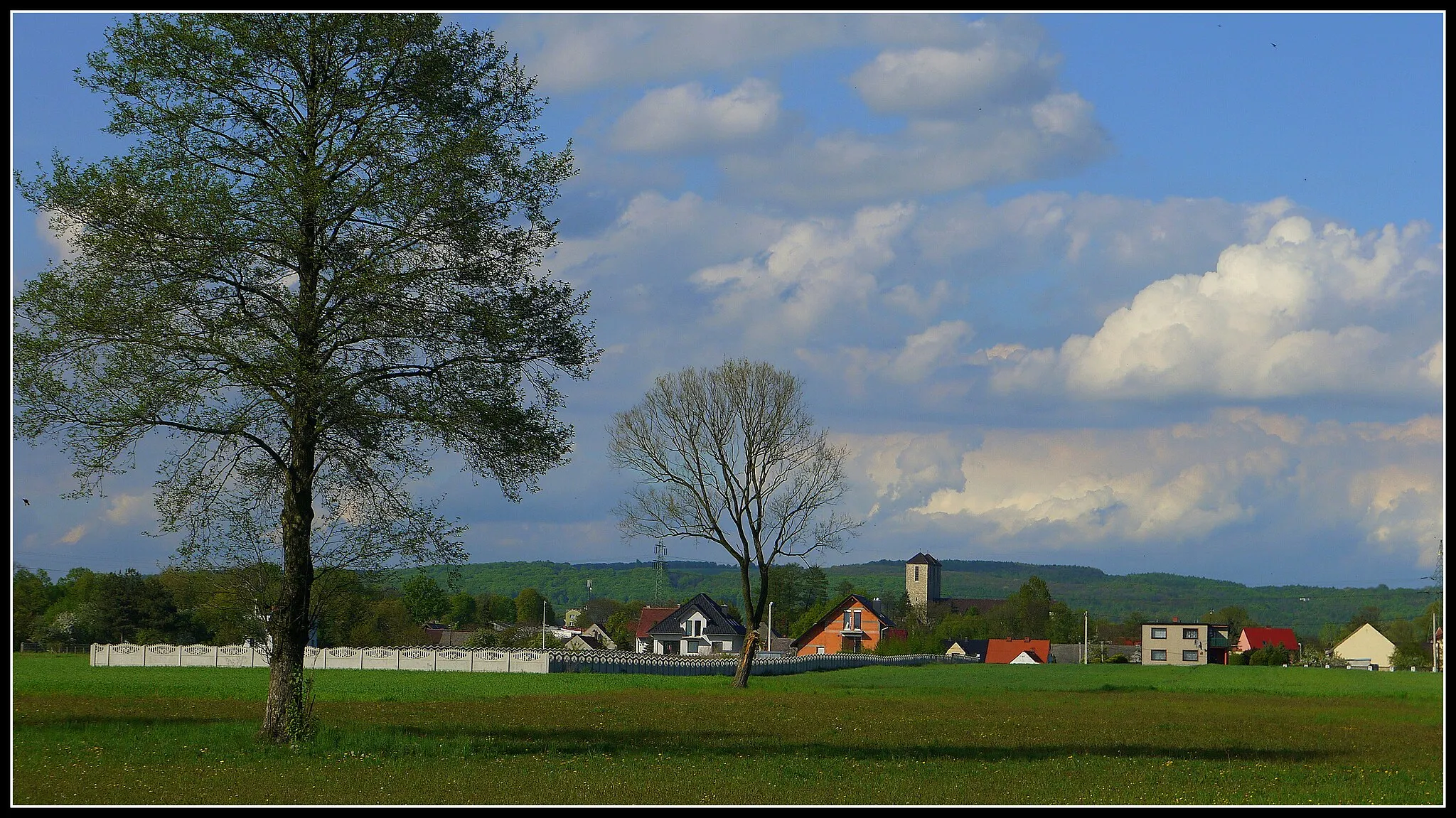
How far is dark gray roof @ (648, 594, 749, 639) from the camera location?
142875 mm

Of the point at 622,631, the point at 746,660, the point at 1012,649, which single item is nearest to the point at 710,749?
the point at 746,660

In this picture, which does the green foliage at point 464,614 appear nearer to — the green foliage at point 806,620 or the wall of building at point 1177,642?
the green foliage at point 806,620

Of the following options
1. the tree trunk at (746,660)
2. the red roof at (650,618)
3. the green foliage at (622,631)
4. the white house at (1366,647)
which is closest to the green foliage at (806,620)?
the red roof at (650,618)

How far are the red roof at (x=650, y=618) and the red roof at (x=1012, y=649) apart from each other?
39091 mm

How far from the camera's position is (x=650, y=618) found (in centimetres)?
16075

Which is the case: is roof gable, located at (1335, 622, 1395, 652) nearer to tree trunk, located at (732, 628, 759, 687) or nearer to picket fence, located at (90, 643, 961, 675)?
picket fence, located at (90, 643, 961, 675)

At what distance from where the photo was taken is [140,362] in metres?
20.2

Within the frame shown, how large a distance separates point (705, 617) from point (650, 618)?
1880 cm

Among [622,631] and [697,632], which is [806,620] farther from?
[697,632]

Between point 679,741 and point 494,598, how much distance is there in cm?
16838

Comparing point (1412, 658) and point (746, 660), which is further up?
point (746, 660)

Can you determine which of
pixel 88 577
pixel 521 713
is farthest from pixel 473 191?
pixel 88 577

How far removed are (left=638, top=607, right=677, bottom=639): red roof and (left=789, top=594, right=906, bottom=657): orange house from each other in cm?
1746

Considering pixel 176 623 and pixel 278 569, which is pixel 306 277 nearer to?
pixel 278 569
